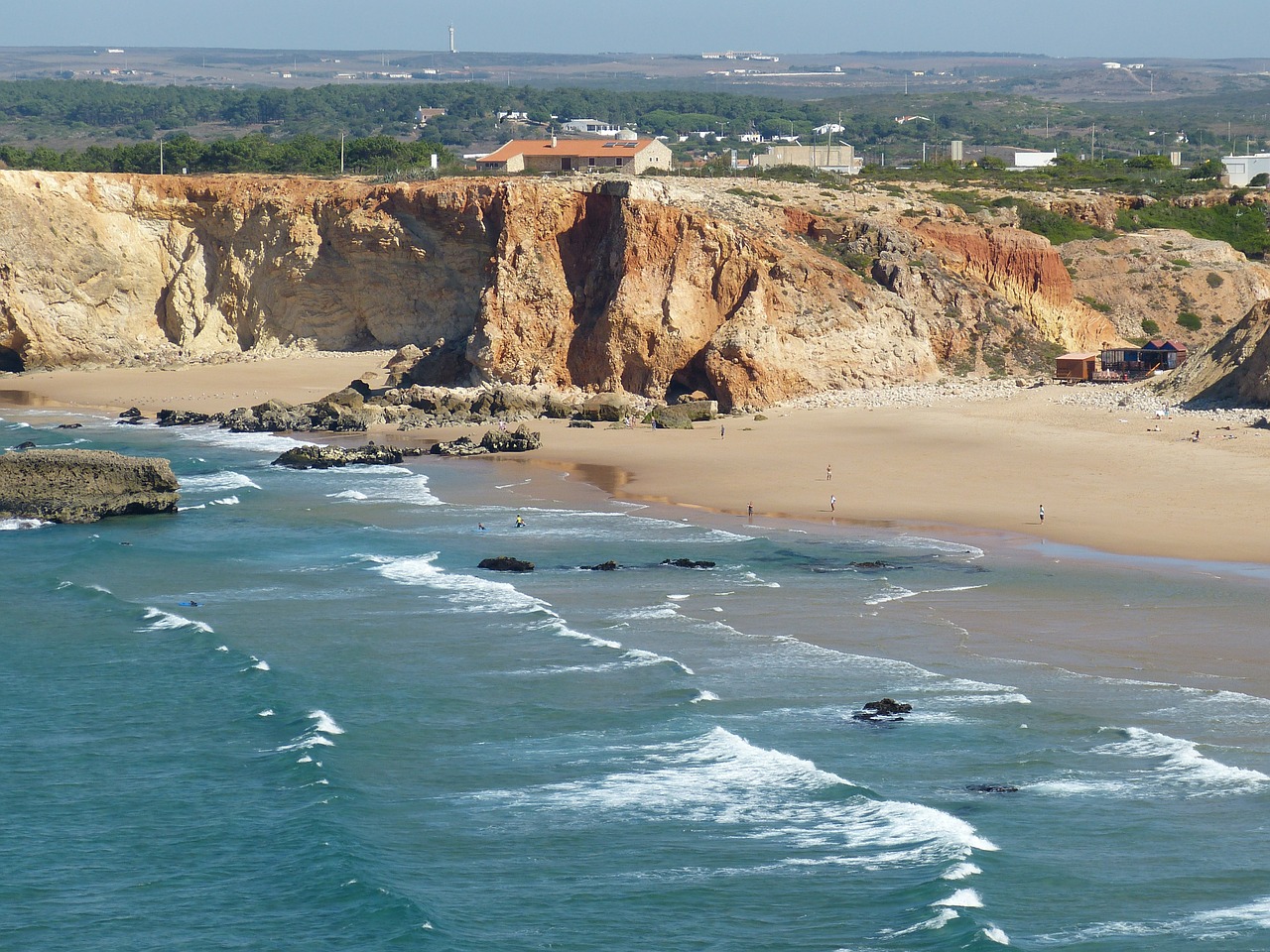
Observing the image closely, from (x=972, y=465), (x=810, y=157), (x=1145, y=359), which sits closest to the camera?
(x=972, y=465)

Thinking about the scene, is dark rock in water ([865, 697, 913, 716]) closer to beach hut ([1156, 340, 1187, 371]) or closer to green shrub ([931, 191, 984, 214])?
beach hut ([1156, 340, 1187, 371])

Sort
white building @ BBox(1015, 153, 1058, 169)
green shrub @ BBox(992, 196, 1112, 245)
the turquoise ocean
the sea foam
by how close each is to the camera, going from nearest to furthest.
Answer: the turquoise ocean
the sea foam
green shrub @ BBox(992, 196, 1112, 245)
white building @ BBox(1015, 153, 1058, 169)

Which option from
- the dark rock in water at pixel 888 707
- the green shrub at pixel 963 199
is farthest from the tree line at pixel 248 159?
the dark rock in water at pixel 888 707

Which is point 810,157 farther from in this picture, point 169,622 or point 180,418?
point 169,622

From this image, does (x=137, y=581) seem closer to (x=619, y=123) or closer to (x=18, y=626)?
(x=18, y=626)

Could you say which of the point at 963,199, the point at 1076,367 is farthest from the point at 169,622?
the point at 963,199

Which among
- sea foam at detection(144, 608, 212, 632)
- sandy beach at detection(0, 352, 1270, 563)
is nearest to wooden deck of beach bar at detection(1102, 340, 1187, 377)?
sandy beach at detection(0, 352, 1270, 563)
